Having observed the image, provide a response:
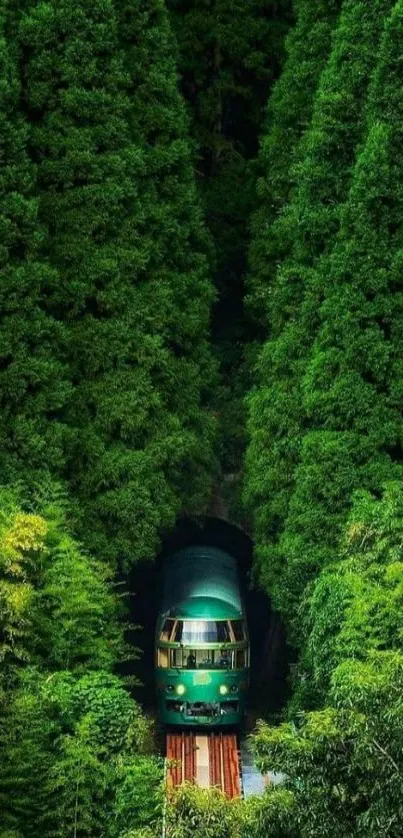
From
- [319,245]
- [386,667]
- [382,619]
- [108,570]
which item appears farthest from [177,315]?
[386,667]

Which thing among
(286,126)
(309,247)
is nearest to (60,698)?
(309,247)

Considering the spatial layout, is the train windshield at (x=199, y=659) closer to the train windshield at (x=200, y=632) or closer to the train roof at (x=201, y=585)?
the train windshield at (x=200, y=632)

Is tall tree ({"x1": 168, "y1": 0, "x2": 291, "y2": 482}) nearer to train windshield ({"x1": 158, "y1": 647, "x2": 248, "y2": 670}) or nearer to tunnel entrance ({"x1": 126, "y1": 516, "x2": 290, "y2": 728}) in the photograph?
tunnel entrance ({"x1": 126, "y1": 516, "x2": 290, "y2": 728})

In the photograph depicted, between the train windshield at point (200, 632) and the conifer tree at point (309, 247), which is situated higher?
the conifer tree at point (309, 247)

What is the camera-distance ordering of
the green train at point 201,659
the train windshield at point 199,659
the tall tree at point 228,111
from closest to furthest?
the green train at point 201,659, the train windshield at point 199,659, the tall tree at point 228,111

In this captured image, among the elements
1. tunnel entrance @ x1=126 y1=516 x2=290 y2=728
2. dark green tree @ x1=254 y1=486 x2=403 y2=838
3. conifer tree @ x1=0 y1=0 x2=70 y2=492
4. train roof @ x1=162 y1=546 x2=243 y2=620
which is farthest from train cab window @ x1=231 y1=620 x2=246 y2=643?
dark green tree @ x1=254 y1=486 x2=403 y2=838

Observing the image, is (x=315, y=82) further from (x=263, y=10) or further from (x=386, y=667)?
(x=386, y=667)

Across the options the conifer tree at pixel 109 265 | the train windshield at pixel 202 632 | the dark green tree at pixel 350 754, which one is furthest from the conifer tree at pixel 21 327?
the dark green tree at pixel 350 754
